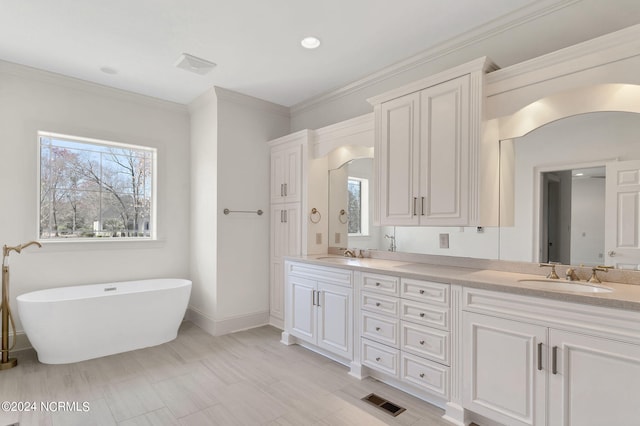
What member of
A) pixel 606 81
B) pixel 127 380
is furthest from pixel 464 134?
pixel 127 380

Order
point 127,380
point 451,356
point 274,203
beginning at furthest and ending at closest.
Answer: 1. point 274,203
2. point 127,380
3. point 451,356

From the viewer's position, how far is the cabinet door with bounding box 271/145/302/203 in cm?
383

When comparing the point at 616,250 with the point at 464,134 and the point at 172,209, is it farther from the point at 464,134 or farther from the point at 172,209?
the point at 172,209

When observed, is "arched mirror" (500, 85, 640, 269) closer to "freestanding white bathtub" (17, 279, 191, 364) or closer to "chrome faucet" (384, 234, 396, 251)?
"chrome faucet" (384, 234, 396, 251)

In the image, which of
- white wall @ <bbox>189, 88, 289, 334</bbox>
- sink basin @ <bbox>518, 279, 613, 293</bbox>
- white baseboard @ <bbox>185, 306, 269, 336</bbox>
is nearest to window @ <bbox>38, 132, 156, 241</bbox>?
white wall @ <bbox>189, 88, 289, 334</bbox>

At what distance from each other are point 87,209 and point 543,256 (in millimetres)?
4427

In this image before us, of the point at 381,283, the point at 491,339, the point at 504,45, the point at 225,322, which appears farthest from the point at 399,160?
the point at 225,322

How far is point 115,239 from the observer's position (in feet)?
12.8

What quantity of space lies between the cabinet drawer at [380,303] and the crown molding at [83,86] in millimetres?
3345

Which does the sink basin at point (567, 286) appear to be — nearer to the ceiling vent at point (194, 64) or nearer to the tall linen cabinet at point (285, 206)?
the tall linen cabinet at point (285, 206)

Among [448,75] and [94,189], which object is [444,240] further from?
[94,189]

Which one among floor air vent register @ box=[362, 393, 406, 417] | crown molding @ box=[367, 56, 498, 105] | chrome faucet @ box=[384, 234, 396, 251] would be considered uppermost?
crown molding @ box=[367, 56, 498, 105]

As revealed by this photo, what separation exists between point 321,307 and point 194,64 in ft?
8.35

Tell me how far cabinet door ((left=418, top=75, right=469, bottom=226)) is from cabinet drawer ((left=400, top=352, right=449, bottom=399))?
0.99 m
